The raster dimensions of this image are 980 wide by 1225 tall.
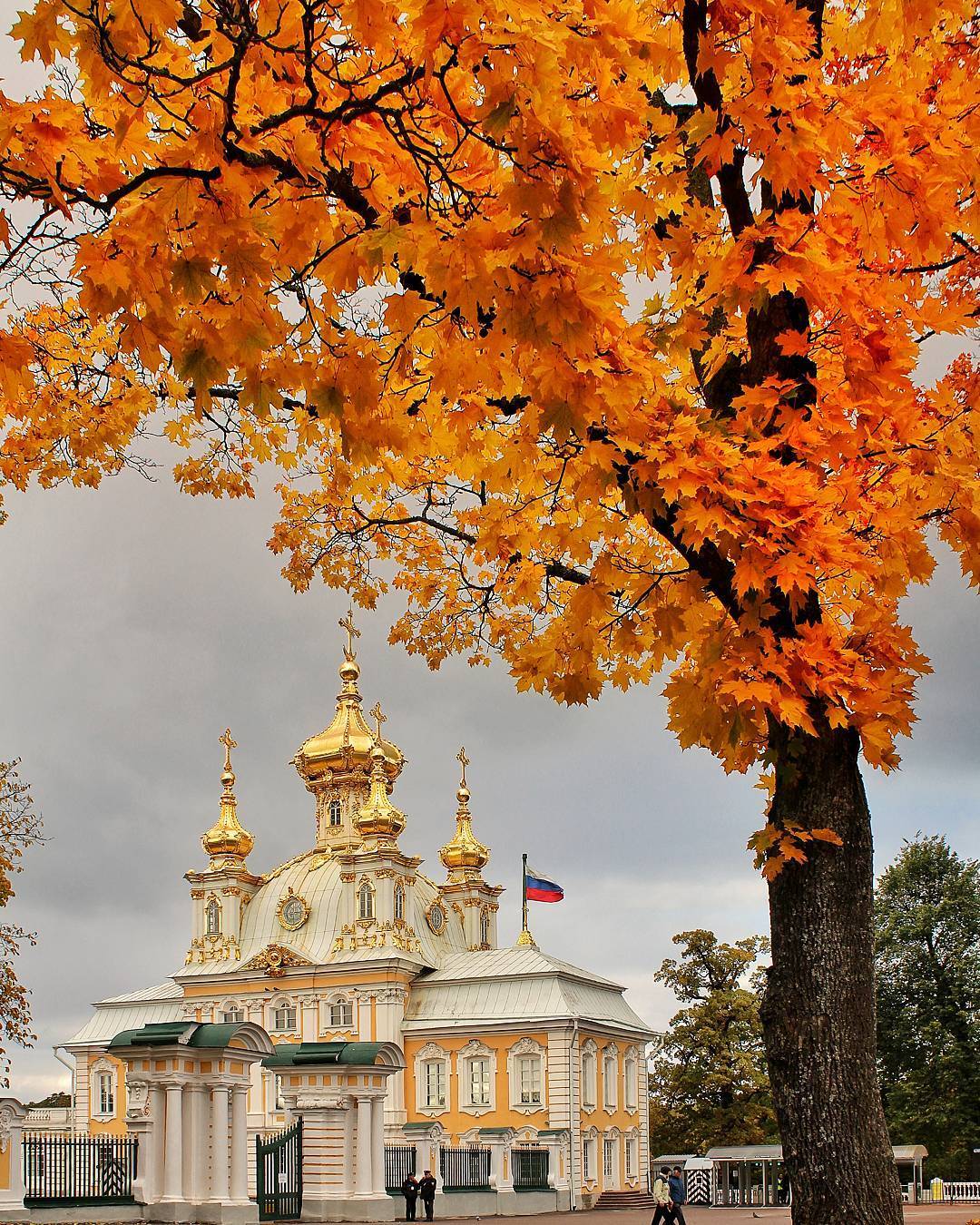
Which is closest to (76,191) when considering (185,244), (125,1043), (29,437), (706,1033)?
(185,244)

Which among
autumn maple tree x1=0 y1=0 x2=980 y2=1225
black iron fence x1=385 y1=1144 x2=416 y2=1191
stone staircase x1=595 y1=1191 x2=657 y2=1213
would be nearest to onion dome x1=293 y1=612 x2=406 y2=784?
stone staircase x1=595 y1=1191 x2=657 y2=1213

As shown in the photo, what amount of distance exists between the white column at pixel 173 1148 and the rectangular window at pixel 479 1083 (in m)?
30.9

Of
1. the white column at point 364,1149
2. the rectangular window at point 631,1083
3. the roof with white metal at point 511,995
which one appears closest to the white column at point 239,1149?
the white column at point 364,1149

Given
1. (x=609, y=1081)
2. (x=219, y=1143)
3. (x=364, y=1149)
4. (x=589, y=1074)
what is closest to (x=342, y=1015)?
(x=589, y=1074)

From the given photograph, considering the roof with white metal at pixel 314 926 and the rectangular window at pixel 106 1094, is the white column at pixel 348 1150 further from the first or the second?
the rectangular window at pixel 106 1094

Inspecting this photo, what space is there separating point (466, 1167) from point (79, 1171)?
16396 millimetres

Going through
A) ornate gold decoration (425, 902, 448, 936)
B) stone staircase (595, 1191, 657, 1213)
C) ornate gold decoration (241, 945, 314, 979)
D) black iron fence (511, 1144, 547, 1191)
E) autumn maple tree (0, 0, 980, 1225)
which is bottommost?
stone staircase (595, 1191, 657, 1213)

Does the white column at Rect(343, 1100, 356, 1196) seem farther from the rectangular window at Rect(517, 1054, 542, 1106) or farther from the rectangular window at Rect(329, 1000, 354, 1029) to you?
the rectangular window at Rect(329, 1000, 354, 1029)

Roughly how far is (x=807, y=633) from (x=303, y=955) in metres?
47.0

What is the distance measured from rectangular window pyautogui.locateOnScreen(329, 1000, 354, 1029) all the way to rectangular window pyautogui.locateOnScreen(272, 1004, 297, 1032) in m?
1.58

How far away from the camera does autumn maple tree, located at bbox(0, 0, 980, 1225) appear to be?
194 inches

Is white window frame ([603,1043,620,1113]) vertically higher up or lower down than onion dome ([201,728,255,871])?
lower down

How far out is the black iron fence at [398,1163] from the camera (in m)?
25.8

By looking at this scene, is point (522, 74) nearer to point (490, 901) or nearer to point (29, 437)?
point (29, 437)
